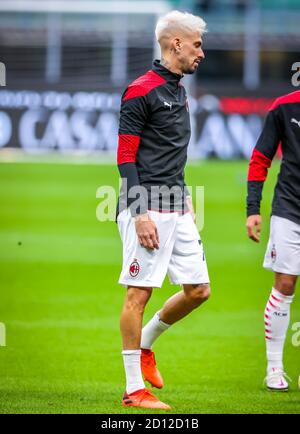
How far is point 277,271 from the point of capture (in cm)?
734

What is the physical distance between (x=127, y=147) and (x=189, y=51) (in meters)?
0.77

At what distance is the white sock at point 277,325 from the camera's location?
24.3 ft

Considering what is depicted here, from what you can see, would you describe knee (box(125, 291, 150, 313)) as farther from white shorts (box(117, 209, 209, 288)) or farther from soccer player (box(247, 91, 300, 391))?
soccer player (box(247, 91, 300, 391))

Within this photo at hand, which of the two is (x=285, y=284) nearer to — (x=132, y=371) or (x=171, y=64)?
(x=132, y=371)

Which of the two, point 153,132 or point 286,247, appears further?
point 286,247

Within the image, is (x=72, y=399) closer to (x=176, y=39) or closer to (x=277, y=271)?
(x=277, y=271)

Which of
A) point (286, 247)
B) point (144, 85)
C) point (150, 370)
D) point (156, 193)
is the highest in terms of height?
point (144, 85)

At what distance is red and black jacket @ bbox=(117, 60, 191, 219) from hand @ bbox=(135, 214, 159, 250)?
0.06 meters

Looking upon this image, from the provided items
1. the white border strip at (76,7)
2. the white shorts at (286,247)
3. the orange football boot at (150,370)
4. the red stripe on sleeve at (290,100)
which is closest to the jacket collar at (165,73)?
the red stripe on sleeve at (290,100)

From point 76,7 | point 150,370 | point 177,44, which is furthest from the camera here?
point 76,7

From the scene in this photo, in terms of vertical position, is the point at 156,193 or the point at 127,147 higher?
the point at 127,147

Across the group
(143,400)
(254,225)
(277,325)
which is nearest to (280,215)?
(254,225)

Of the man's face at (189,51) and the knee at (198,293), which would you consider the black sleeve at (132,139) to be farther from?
the knee at (198,293)

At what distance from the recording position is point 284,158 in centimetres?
743
